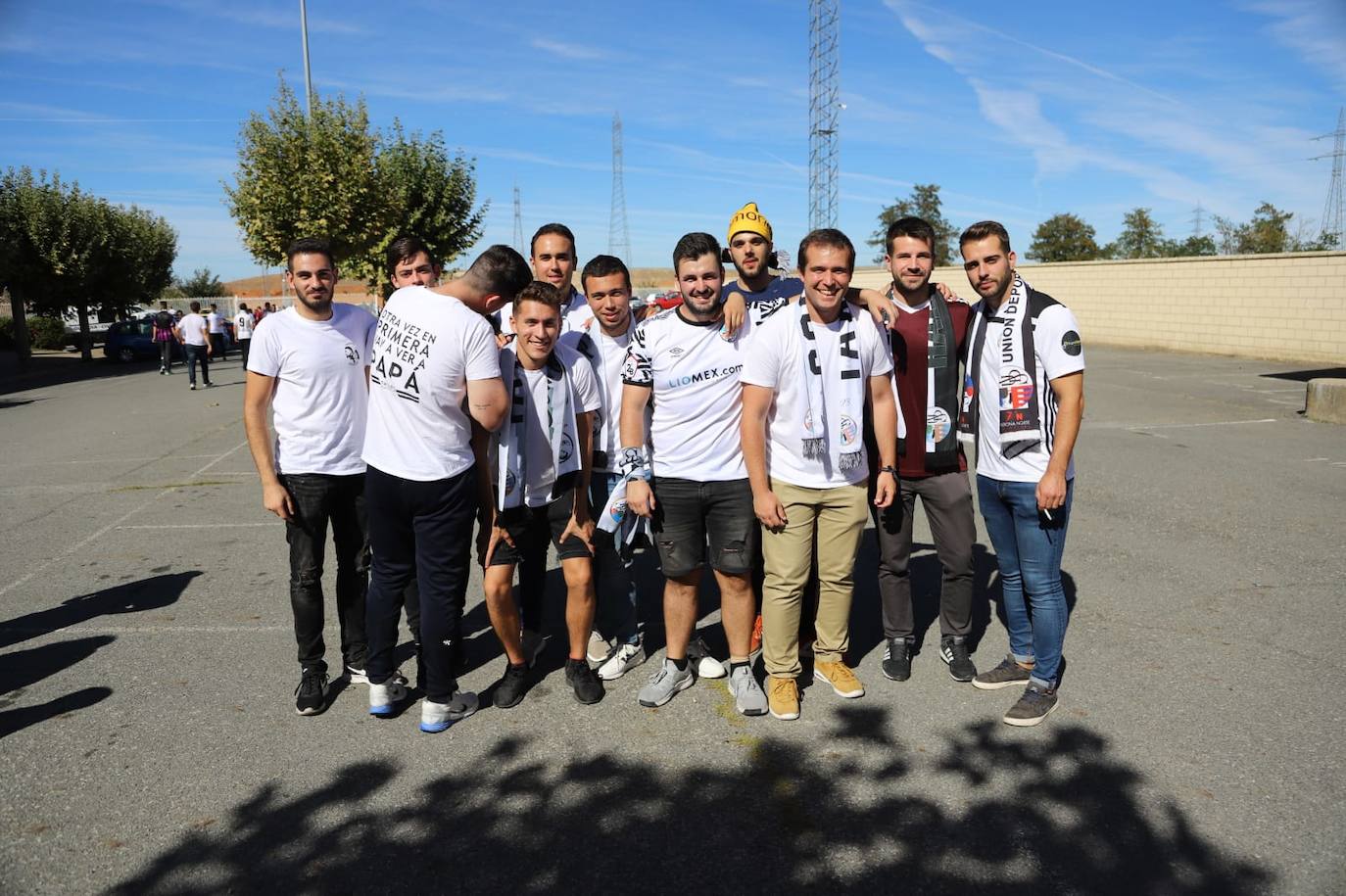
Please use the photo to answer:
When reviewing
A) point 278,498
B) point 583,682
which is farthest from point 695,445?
point 278,498

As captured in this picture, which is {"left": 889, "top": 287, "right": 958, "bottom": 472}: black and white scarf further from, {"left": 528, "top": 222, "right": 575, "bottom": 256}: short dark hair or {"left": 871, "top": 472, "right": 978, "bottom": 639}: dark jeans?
{"left": 528, "top": 222, "right": 575, "bottom": 256}: short dark hair

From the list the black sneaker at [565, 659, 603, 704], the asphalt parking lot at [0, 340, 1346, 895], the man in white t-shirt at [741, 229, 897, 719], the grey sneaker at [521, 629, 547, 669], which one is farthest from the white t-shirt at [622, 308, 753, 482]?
the grey sneaker at [521, 629, 547, 669]

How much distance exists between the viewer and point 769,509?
12.7 feet

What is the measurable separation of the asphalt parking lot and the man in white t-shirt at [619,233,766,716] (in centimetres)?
59

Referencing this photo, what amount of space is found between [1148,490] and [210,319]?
28.3 m

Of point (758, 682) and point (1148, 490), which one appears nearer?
point (758, 682)

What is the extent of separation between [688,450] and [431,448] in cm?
110

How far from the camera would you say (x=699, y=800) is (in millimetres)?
3252

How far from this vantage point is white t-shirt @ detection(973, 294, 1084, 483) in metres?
3.67

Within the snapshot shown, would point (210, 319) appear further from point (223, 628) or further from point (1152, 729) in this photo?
point (1152, 729)

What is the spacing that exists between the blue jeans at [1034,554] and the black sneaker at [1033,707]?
0.04 meters

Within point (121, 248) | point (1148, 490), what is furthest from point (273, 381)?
point (121, 248)

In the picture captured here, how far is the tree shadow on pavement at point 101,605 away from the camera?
16.4 feet

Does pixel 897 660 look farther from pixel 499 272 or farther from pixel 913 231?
pixel 499 272
